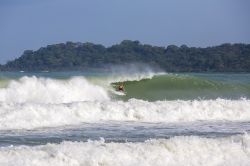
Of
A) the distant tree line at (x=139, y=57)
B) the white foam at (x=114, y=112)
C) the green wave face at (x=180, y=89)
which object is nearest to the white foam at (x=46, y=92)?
the green wave face at (x=180, y=89)

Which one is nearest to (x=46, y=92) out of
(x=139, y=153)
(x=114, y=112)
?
(x=114, y=112)

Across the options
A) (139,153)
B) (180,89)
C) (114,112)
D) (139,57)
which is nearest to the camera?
(139,153)

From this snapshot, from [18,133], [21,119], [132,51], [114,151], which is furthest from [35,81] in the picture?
[132,51]

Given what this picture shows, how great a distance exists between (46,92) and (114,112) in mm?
7774

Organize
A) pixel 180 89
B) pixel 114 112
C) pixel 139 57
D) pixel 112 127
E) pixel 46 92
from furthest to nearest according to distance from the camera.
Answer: pixel 139 57
pixel 180 89
pixel 46 92
pixel 114 112
pixel 112 127

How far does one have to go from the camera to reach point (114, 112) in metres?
19.2

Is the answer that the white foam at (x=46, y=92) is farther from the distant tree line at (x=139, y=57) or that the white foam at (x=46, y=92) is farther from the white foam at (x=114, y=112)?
the distant tree line at (x=139, y=57)

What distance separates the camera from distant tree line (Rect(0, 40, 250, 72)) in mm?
93688

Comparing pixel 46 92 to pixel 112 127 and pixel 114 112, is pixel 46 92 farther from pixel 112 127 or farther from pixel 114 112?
pixel 112 127

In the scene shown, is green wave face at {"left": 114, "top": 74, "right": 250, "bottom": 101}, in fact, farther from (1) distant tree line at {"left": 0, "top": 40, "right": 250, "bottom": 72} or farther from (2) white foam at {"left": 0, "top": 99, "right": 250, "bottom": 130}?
(1) distant tree line at {"left": 0, "top": 40, "right": 250, "bottom": 72}

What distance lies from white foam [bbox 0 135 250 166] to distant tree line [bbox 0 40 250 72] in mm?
76865

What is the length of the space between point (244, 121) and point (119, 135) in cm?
654

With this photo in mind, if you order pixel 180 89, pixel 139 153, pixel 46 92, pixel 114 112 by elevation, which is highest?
pixel 180 89

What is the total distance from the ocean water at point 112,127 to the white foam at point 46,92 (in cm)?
4
